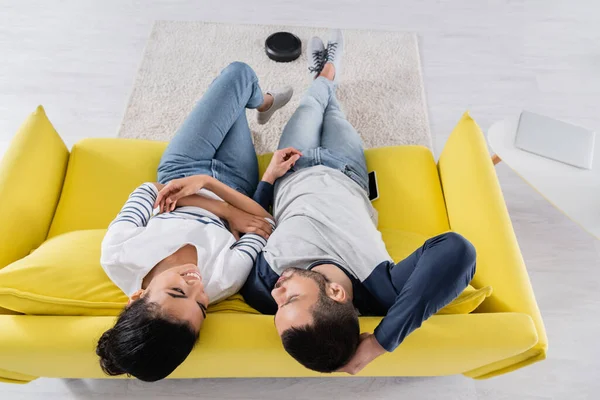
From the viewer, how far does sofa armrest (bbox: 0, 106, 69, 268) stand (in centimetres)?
127

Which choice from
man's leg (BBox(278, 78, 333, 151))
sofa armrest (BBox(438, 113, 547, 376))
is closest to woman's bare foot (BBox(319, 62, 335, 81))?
man's leg (BBox(278, 78, 333, 151))

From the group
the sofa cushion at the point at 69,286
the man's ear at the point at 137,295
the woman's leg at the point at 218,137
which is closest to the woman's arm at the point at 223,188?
the woman's leg at the point at 218,137

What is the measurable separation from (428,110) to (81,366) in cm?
199

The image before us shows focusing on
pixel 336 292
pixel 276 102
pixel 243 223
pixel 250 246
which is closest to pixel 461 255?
pixel 336 292

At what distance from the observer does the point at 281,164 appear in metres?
1.54

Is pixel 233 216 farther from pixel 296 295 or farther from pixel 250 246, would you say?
pixel 296 295

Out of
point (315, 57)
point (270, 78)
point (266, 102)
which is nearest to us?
point (266, 102)

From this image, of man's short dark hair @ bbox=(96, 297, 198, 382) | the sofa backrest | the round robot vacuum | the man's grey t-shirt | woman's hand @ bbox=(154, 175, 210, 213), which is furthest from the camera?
the round robot vacuum

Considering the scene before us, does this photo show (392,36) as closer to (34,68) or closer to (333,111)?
(333,111)

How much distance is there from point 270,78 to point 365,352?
1.73 meters

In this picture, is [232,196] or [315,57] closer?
[232,196]

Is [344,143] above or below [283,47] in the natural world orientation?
below

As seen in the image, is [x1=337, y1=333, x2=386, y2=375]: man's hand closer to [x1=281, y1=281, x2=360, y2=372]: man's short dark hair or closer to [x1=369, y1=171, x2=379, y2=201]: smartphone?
[x1=281, y1=281, x2=360, y2=372]: man's short dark hair

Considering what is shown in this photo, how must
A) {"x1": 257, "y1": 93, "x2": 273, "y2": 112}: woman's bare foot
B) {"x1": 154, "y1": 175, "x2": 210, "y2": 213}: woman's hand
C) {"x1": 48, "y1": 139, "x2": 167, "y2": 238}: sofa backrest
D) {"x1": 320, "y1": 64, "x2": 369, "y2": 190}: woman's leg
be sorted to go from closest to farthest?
{"x1": 154, "y1": 175, "x2": 210, "y2": 213}: woman's hand
{"x1": 48, "y1": 139, "x2": 167, "y2": 238}: sofa backrest
{"x1": 320, "y1": 64, "x2": 369, "y2": 190}: woman's leg
{"x1": 257, "y1": 93, "x2": 273, "y2": 112}: woman's bare foot
